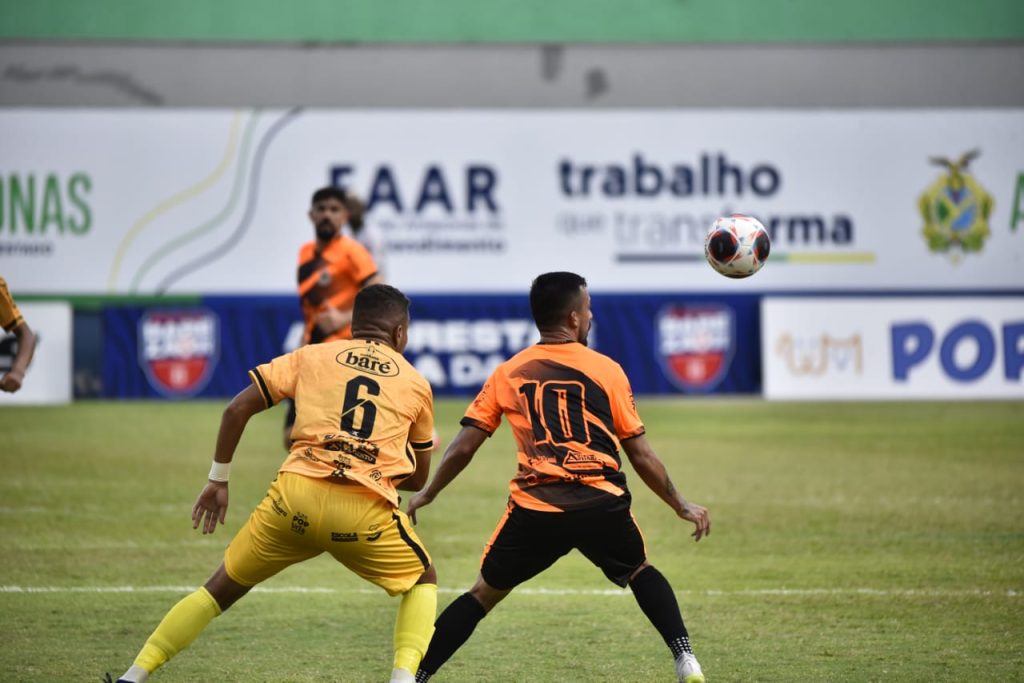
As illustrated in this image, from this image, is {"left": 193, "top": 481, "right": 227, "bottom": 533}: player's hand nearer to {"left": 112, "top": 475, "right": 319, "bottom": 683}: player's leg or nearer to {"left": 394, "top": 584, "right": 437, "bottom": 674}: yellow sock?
{"left": 112, "top": 475, "right": 319, "bottom": 683}: player's leg

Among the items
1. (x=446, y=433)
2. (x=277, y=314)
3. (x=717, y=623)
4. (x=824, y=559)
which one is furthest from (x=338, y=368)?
(x=277, y=314)

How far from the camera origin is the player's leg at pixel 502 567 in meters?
5.82

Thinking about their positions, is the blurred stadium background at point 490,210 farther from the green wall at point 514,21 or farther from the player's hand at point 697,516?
the player's hand at point 697,516

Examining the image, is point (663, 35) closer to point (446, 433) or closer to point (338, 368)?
point (446, 433)

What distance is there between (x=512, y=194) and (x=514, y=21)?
421 cm

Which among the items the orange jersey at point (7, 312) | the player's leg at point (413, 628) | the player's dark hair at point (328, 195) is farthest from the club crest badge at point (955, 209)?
the player's leg at point (413, 628)

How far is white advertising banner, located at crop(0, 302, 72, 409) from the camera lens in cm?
2327

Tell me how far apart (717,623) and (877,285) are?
19.3 meters

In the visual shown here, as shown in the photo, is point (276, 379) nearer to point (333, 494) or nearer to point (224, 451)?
point (224, 451)

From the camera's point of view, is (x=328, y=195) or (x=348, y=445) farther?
(x=328, y=195)

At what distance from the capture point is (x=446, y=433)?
17.4 meters

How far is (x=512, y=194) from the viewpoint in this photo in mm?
25766

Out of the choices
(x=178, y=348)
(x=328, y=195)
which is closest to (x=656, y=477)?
(x=328, y=195)

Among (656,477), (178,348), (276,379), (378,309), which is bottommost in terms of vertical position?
(656,477)
